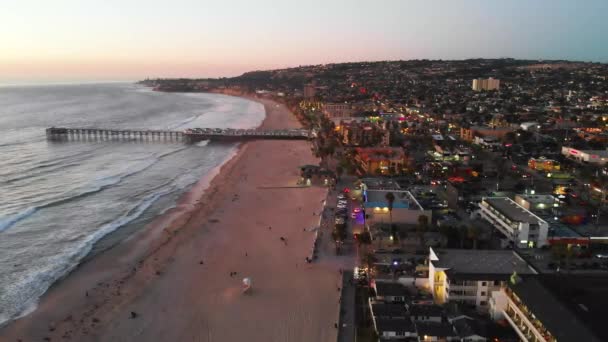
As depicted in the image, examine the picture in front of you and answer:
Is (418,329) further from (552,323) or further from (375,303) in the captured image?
(552,323)

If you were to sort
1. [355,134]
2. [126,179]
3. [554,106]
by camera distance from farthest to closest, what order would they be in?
[554,106], [355,134], [126,179]

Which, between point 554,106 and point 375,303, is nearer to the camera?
point 375,303

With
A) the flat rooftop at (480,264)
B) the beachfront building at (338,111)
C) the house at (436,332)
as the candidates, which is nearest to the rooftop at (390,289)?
the flat rooftop at (480,264)

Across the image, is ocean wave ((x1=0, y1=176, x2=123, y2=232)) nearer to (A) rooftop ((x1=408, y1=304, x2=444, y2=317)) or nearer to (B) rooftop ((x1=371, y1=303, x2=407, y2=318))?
(B) rooftop ((x1=371, y1=303, x2=407, y2=318))

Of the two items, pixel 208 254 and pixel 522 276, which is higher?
pixel 522 276

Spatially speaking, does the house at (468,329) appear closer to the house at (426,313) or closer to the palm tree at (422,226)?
the house at (426,313)

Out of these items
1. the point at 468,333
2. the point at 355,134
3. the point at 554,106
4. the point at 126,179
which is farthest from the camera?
the point at 554,106

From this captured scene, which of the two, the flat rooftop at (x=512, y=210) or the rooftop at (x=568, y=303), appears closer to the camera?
the rooftop at (x=568, y=303)

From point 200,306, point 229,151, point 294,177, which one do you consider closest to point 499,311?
point 200,306

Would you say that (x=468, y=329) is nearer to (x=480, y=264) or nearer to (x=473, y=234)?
(x=480, y=264)
